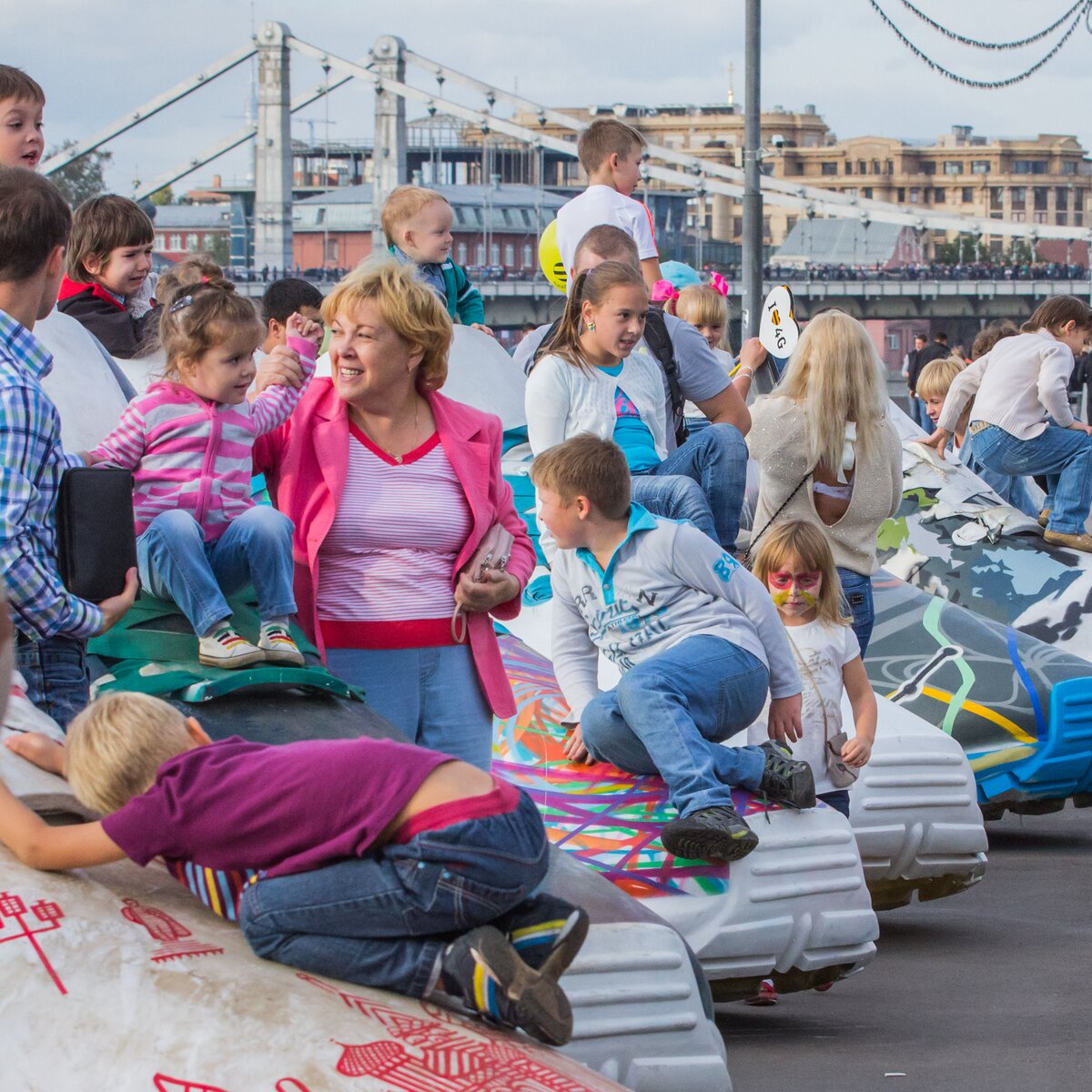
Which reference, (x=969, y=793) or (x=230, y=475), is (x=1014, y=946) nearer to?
(x=969, y=793)

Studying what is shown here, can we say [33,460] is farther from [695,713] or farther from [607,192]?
[607,192]

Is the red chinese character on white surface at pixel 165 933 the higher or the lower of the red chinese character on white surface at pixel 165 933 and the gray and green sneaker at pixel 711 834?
the higher

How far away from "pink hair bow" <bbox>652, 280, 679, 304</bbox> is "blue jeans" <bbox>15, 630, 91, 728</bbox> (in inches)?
176

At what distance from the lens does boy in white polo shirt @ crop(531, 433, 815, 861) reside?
457 centimetres

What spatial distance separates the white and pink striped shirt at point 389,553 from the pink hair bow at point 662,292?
3.71 meters

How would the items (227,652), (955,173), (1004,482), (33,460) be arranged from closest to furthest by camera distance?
(33,460) → (227,652) → (1004,482) → (955,173)

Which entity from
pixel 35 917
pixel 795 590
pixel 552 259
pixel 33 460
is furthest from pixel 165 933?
pixel 552 259

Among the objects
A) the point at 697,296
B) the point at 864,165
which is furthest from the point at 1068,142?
the point at 697,296

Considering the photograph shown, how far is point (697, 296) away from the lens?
8062mm

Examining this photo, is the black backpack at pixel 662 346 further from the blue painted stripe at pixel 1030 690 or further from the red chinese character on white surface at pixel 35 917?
the red chinese character on white surface at pixel 35 917

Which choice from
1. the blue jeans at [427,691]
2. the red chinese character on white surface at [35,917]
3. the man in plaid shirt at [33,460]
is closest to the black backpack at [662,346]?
the blue jeans at [427,691]

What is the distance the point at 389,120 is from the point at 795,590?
72.7 metres

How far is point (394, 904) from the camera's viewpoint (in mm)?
2941

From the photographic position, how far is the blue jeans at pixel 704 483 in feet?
18.8
